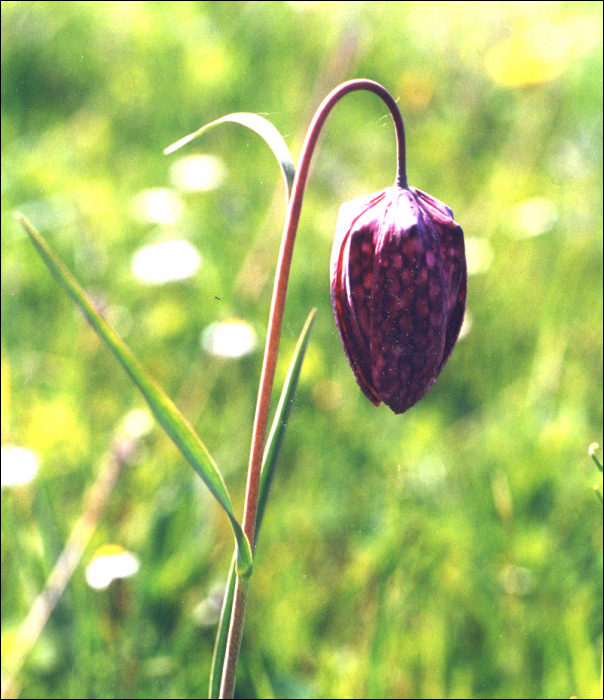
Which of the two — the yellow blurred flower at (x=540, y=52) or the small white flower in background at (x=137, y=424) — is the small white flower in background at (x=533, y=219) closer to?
the yellow blurred flower at (x=540, y=52)

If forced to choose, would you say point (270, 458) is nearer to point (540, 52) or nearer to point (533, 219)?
point (533, 219)

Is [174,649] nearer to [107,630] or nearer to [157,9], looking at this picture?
[107,630]

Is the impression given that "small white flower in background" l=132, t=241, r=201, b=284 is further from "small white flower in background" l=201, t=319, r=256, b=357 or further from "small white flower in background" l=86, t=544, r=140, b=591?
"small white flower in background" l=86, t=544, r=140, b=591

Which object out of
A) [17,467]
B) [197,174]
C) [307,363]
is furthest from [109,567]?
[197,174]

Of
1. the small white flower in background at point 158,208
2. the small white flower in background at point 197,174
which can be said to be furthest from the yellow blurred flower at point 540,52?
the small white flower in background at point 158,208

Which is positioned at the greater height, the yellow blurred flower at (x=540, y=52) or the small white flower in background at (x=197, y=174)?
the yellow blurred flower at (x=540, y=52)

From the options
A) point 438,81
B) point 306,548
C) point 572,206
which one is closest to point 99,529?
point 306,548
